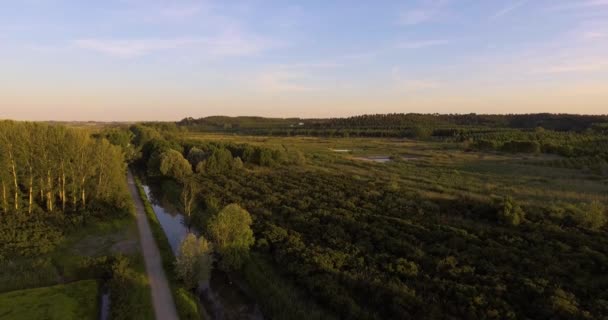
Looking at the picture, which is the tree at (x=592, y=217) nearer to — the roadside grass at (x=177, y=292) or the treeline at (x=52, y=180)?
the roadside grass at (x=177, y=292)

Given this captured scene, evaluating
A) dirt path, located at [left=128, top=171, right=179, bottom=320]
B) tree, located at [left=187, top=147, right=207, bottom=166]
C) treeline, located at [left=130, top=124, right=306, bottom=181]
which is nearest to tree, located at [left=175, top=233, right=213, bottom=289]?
dirt path, located at [left=128, top=171, right=179, bottom=320]

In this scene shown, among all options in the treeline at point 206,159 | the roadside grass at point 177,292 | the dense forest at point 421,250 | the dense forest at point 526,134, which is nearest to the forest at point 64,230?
the roadside grass at point 177,292

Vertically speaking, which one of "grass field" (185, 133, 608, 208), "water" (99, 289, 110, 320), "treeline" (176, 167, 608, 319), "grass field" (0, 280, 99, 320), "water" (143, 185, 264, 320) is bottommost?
"water" (143, 185, 264, 320)

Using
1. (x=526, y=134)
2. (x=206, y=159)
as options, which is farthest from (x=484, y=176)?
(x=526, y=134)

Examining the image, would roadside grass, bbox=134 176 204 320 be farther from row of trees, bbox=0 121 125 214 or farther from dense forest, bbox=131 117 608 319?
row of trees, bbox=0 121 125 214

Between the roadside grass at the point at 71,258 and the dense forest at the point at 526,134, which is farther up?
the dense forest at the point at 526,134
